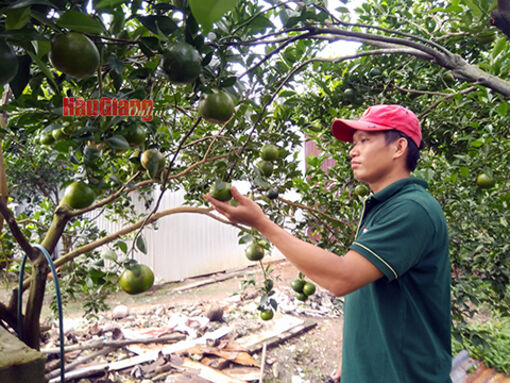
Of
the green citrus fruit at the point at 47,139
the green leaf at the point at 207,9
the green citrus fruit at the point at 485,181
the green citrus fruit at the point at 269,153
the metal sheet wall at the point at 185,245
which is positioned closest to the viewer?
the green leaf at the point at 207,9

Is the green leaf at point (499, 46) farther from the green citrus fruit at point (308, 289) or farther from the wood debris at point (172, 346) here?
the wood debris at point (172, 346)

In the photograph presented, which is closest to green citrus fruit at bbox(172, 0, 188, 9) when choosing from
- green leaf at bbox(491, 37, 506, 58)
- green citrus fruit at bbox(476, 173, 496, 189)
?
green leaf at bbox(491, 37, 506, 58)

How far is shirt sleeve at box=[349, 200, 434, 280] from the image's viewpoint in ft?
2.90

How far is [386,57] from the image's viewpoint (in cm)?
183

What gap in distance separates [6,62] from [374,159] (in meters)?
1.04

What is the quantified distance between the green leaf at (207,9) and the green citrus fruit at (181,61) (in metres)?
0.46

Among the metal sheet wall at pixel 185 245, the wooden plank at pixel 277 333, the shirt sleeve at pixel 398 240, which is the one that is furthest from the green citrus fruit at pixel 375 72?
the metal sheet wall at pixel 185 245

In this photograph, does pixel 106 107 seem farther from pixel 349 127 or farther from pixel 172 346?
pixel 172 346

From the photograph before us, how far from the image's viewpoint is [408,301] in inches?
39.2

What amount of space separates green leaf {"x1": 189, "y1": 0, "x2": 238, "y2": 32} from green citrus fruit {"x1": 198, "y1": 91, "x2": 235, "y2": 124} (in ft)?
2.06

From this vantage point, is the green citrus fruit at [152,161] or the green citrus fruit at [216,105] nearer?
the green citrus fruit at [216,105]

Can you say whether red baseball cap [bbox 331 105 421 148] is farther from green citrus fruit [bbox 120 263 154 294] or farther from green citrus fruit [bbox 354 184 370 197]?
green citrus fruit [bbox 120 263 154 294]

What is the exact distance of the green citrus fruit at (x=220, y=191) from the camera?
1.02m

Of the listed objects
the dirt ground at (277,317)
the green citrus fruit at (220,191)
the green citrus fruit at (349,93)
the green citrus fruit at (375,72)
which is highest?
the green citrus fruit at (375,72)
